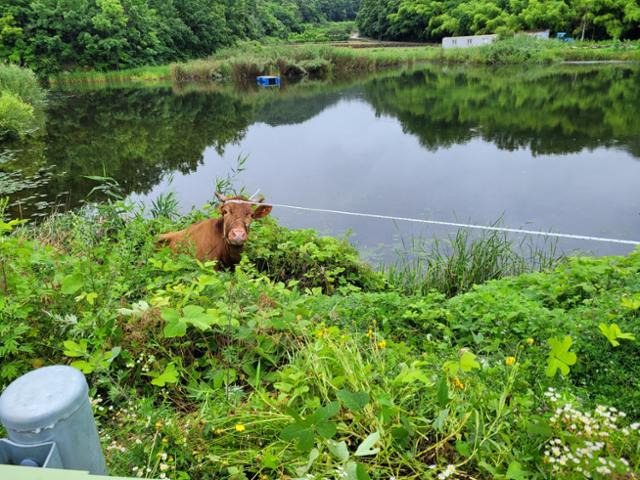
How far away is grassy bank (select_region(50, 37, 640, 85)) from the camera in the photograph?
32.8m

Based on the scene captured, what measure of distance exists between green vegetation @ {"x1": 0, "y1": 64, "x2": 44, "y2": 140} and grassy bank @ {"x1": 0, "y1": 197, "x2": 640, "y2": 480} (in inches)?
533

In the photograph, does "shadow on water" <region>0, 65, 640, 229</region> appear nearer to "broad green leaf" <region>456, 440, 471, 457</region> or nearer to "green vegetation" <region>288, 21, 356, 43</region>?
"broad green leaf" <region>456, 440, 471, 457</region>

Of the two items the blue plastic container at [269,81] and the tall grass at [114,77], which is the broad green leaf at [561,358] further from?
the tall grass at [114,77]

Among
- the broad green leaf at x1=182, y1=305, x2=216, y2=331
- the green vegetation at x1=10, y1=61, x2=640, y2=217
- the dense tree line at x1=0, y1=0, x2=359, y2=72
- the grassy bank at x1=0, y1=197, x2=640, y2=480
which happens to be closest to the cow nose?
the grassy bank at x1=0, y1=197, x2=640, y2=480

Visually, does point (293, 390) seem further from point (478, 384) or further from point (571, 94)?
point (571, 94)

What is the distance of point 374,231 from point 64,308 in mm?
5141

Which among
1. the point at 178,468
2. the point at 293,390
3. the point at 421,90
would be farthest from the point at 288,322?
the point at 421,90

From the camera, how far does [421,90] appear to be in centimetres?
2248

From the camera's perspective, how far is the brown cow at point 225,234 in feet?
13.7

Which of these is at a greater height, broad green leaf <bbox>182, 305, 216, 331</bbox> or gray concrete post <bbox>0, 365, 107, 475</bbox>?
gray concrete post <bbox>0, 365, 107, 475</bbox>

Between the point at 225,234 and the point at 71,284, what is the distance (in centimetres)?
202

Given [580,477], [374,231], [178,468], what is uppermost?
[580,477]

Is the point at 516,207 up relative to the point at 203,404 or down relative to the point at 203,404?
down

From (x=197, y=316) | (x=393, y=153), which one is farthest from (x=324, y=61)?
(x=197, y=316)
